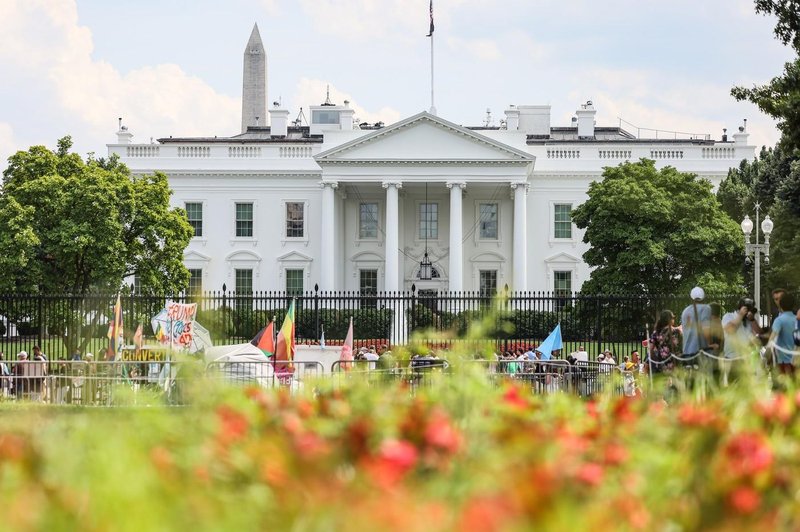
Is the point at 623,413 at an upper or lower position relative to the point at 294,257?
lower

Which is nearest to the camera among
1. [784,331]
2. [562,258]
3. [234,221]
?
[784,331]

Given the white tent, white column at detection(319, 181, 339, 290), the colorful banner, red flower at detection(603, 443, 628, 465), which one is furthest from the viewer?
white column at detection(319, 181, 339, 290)

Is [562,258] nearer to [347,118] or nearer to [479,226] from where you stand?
[479,226]

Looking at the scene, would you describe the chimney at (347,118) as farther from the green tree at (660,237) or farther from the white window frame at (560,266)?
the green tree at (660,237)

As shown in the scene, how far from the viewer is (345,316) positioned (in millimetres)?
38562

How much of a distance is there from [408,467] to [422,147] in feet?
160

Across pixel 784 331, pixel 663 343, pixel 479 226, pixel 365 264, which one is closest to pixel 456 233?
pixel 479 226

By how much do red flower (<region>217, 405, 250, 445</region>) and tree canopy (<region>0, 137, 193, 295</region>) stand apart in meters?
31.1

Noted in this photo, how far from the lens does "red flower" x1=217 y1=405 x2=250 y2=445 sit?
140 inches

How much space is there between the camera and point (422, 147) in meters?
51.4

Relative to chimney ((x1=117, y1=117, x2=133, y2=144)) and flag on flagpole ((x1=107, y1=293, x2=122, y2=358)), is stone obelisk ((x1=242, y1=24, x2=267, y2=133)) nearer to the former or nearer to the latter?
chimney ((x1=117, y1=117, x2=133, y2=144))

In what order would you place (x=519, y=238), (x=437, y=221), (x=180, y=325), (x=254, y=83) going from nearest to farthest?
(x=180, y=325)
(x=519, y=238)
(x=437, y=221)
(x=254, y=83)

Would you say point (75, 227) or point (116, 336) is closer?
point (116, 336)

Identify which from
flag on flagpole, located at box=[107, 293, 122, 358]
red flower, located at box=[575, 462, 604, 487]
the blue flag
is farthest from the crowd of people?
flag on flagpole, located at box=[107, 293, 122, 358]
